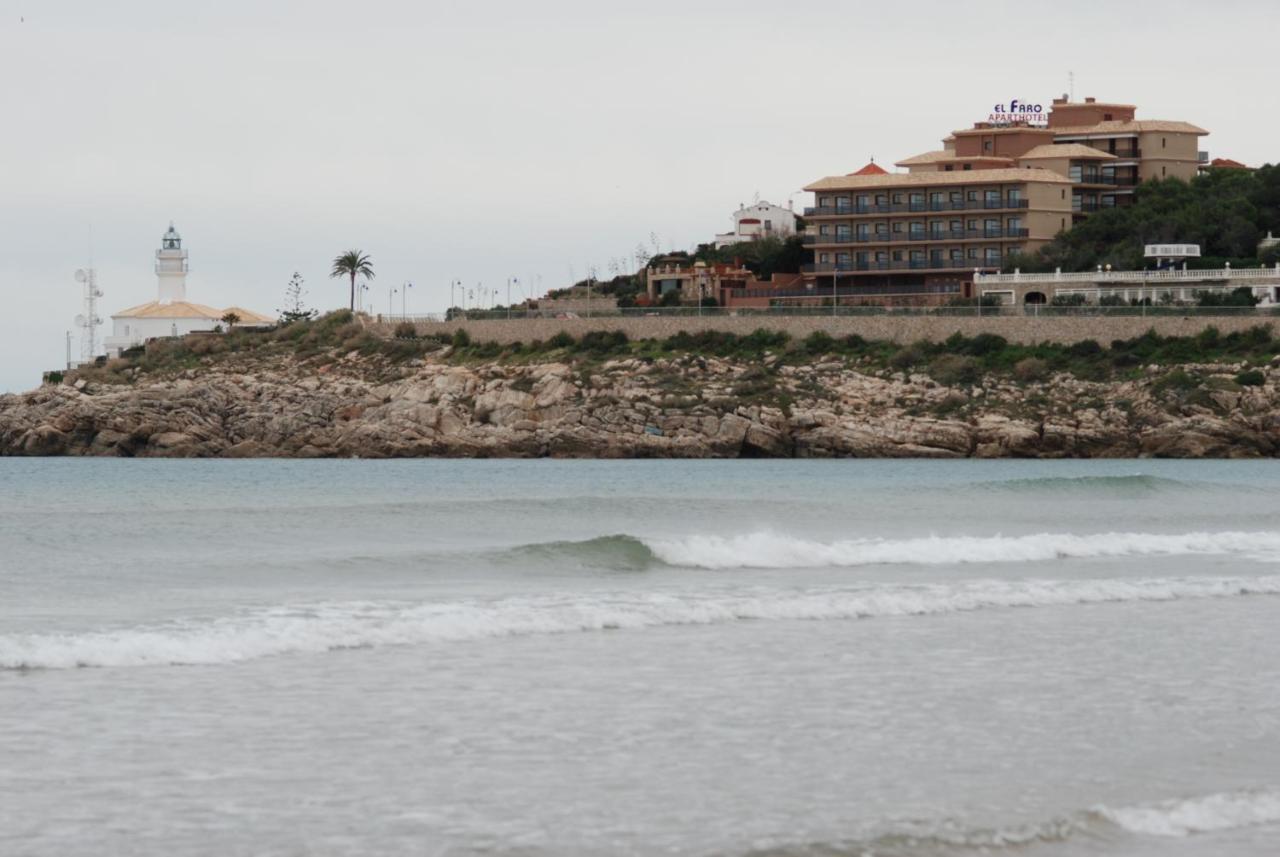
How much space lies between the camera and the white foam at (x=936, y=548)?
27.2 meters

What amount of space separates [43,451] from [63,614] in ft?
192

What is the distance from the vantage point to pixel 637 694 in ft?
49.9

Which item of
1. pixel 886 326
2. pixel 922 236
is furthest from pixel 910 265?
pixel 886 326

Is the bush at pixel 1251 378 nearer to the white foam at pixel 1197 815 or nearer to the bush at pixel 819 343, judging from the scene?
the bush at pixel 819 343

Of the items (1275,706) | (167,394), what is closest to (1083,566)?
(1275,706)

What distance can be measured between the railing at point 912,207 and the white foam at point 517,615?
2480 inches

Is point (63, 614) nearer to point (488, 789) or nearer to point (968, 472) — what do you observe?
point (488, 789)

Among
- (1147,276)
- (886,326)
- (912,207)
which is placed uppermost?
(912,207)

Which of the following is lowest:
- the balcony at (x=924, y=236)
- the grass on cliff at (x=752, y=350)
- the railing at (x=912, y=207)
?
the grass on cliff at (x=752, y=350)

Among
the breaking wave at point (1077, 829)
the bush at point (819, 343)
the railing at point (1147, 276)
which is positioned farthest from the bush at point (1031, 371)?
the breaking wave at point (1077, 829)

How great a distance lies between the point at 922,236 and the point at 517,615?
69.8 meters

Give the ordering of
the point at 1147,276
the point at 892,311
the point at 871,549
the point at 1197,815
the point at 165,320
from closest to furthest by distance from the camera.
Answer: the point at 1197,815
the point at 871,549
the point at 892,311
the point at 1147,276
the point at 165,320

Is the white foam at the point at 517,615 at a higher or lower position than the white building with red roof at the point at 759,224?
lower

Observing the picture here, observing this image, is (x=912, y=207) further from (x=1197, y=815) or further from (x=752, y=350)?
(x=1197, y=815)
